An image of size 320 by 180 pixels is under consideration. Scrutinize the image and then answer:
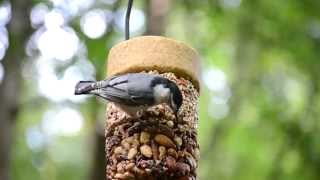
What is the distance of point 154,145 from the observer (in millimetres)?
1784

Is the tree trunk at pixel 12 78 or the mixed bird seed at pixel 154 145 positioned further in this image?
the tree trunk at pixel 12 78

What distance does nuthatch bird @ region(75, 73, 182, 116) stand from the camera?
5.64 feet

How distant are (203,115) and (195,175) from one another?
619 cm

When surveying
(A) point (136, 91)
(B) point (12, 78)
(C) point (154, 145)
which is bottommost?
(C) point (154, 145)

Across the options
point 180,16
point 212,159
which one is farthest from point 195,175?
point 212,159

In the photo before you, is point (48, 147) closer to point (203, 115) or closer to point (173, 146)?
point (203, 115)

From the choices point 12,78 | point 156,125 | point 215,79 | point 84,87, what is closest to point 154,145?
point 156,125

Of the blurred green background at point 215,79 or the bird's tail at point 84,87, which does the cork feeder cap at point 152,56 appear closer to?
the bird's tail at point 84,87

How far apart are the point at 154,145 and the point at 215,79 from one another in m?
6.31

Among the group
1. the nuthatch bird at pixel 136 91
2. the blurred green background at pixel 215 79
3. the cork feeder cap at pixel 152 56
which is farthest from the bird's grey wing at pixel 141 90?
the blurred green background at pixel 215 79

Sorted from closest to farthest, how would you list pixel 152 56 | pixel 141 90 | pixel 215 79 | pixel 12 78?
pixel 141 90
pixel 152 56
pixel 12 78
pixel 215 79

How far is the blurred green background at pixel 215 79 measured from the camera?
15.0 feet

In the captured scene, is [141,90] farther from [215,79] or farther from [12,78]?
[215,79]

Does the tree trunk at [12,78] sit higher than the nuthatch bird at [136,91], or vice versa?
the tree trunk at [12,78]
